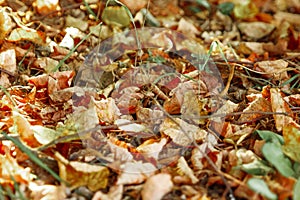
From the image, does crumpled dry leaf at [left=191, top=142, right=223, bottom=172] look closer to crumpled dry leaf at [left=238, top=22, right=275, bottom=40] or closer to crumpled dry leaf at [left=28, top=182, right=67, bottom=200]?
crumpled dry leaf at [left=28, top=182, right=67, bottom=200]

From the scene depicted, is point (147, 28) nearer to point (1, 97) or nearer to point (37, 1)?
point (37, 1)

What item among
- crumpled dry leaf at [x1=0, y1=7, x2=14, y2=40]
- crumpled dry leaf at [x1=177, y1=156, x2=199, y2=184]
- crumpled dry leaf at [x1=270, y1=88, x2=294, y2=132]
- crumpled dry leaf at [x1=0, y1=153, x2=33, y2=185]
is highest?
crumpled dry leaf at [x1=0, y1=7, x2=14, y2=40]

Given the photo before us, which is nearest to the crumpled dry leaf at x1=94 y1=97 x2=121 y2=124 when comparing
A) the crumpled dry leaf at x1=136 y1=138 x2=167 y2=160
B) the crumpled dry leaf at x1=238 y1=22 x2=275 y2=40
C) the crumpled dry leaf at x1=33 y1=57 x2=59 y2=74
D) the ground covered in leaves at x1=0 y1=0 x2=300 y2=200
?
the ground covered in leaves at x1=0 y1=0 x2=300 y2=200

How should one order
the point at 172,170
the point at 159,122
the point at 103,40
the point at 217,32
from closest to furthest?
the point at 172,170 < the point at 159,122 < the point at 103,40 < the point at 217,32

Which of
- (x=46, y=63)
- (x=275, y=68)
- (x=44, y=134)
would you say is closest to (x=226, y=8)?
(x=275, y=68)

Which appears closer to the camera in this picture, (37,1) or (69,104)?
(69,104)

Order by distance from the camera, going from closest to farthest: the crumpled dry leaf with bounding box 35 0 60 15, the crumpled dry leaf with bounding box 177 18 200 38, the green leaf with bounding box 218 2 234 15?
the crumpled dry leaf with bounding box 35 0 60 15 < the crumpled dry leaf with bounding box 177 18 200 38 < the green leaf with bounding box 218 2 234 15

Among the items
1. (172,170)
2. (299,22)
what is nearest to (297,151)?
(172,170)
